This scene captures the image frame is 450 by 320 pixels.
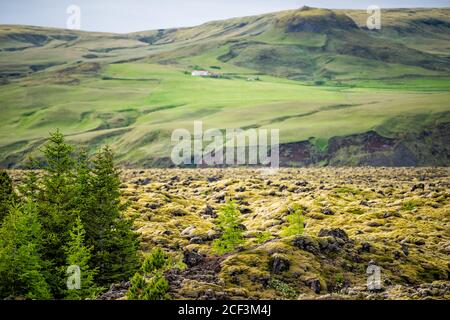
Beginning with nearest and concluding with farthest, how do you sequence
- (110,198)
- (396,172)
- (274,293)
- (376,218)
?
1. (274,293)
2. (110,198)
3. (376,218)
4. (396,172)

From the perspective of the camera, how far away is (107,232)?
44.0 m

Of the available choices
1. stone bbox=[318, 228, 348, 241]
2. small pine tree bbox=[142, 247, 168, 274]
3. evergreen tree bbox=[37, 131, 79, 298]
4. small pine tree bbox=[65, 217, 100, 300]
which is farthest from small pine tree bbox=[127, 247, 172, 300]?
stone bbox=[318, 228, 348, 241]

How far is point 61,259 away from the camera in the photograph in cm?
4169

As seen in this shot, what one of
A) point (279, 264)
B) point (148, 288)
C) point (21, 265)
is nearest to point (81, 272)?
point (21, 265)

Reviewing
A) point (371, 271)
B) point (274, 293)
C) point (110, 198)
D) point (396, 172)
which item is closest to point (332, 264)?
point (371, 271)

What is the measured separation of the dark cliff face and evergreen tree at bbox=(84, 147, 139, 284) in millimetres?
145990

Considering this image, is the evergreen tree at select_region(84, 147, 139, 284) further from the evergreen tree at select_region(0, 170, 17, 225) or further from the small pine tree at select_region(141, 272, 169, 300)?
the small pine tree at select_region(141, 272, 169, 300)

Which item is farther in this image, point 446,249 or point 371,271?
point 446,249

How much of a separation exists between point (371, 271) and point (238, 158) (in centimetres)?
14805

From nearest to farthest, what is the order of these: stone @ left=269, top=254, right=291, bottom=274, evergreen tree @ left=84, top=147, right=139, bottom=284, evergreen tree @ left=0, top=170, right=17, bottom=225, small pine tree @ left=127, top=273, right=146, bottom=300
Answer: small pine tree @ left=127, top=273, right=146, bottom=300
stone @ left=269, top=254, right=291, bottom=274
evergreen tree @ left=84, top=147, right=139, bottom=284
evergreen tree @ left=0, top=170, right=17, bottom=225

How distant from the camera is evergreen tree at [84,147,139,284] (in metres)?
42.8

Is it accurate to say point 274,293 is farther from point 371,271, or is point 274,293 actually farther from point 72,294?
point 72,294

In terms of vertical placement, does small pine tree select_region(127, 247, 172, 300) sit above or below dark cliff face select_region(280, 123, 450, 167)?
above

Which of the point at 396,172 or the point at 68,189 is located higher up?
the point at 68,189
